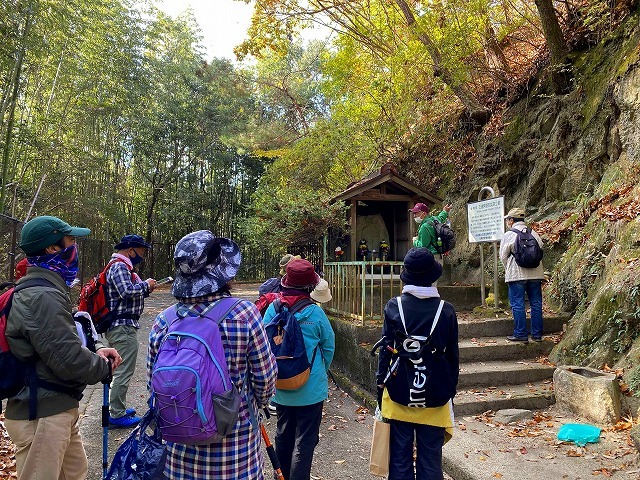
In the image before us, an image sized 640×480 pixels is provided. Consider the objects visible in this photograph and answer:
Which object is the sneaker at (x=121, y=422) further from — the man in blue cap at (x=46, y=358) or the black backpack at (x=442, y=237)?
the black backpack at (x=442, y=237)

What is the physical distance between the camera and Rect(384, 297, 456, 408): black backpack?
283 centimetres

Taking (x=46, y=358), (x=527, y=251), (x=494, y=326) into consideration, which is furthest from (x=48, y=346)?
(x=494, y=326)

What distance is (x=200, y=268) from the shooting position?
6.68 feet

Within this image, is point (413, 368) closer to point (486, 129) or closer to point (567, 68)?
point (567, 68)

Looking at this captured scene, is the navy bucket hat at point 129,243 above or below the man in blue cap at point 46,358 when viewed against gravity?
above

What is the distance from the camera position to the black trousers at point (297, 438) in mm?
2988

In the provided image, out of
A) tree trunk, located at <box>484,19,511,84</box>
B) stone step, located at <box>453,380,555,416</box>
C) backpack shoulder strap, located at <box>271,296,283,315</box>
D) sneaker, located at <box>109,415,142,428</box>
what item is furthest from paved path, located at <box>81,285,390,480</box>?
tree trunk, located at <box>484,19,511,84</box>

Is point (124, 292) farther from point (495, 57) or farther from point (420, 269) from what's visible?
point (495, 57)

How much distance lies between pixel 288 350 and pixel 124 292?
6.77ft

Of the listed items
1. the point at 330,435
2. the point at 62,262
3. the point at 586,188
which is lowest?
the point at 330,435

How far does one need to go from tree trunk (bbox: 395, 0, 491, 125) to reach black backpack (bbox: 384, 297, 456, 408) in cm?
880

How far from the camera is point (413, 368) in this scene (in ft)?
9.49

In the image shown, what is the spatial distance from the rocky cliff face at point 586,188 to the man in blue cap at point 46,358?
4.95 m

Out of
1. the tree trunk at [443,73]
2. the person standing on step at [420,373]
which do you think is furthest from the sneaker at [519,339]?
the tree trunk at [443,73]
